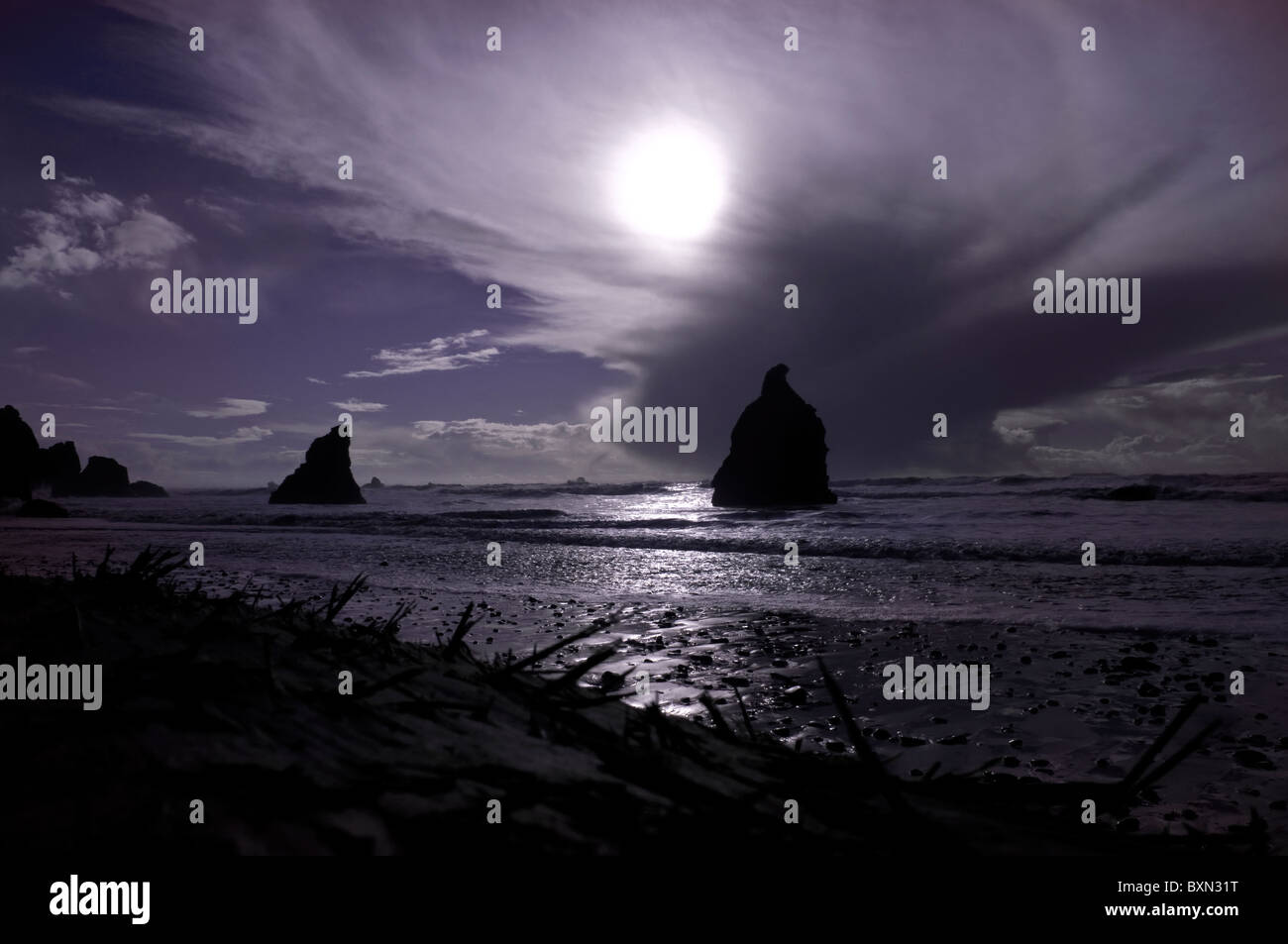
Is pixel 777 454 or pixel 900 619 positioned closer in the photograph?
pixel 900 619

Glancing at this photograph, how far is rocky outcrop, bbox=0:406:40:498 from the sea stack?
43.0 meters

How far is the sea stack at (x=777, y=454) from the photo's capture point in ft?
123

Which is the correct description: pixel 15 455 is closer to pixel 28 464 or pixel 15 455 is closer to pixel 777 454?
pixel 28 464

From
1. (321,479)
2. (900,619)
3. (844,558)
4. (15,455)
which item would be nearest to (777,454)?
(844,558)

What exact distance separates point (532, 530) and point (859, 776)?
2394 cm

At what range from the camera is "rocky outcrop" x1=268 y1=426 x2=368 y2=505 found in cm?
5234

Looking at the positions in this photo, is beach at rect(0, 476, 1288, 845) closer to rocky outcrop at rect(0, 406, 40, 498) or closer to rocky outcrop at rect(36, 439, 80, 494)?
rocky outcrop at rect(0, 406, 40, 498)

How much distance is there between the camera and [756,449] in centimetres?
3912

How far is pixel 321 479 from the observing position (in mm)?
52656

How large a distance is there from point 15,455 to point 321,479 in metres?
17.7

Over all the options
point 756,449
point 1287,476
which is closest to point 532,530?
point 756,449

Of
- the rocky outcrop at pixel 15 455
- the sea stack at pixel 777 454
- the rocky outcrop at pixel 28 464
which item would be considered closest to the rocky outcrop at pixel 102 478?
the rocky outcrop at pixel 28 464
